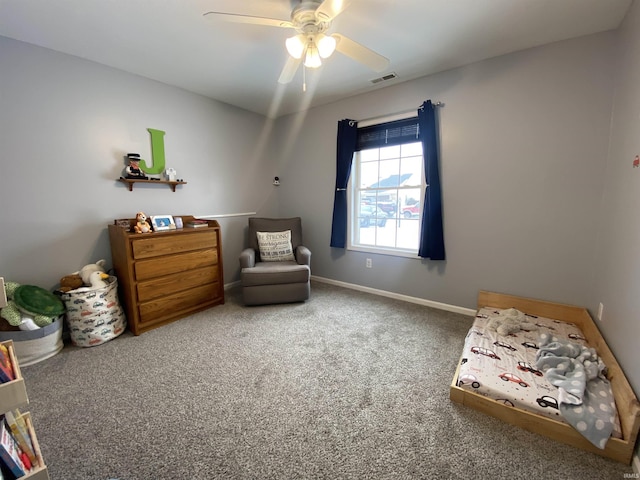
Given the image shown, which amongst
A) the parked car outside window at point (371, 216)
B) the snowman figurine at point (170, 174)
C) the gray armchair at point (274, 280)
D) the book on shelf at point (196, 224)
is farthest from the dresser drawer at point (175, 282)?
the parked car outside window at point (371, 216)

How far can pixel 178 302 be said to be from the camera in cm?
266

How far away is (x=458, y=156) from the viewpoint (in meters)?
2.61

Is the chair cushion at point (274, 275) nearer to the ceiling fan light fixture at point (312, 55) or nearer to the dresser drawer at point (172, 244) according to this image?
the dresser drawer at point (172, 244)

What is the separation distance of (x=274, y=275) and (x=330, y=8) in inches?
88.7

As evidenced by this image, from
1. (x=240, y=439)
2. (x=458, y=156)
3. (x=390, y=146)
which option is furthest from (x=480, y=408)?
(x=390, y=146)

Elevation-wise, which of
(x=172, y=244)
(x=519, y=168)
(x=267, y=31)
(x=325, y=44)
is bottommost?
(x=172, y=244)

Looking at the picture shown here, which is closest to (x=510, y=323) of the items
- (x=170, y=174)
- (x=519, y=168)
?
(x=519, y=168)

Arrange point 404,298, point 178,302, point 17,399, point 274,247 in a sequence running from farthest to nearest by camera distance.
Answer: point 274,247 < point 404,298 < point 178,302 < point 17,399

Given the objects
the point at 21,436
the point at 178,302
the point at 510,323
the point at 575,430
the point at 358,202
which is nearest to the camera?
the point at 21,436

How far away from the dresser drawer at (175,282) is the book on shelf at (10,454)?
1.64 meters

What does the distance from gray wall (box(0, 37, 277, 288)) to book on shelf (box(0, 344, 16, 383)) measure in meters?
1.77

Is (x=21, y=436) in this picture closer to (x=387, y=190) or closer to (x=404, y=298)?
(x=404, y=298)

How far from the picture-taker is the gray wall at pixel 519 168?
2074mm

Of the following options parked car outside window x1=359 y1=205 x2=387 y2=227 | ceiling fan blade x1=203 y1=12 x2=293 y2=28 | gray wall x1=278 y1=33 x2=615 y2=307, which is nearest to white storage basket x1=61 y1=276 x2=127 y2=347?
ceiling fan blade x1=203 y1=12 x2=293 y2=28
